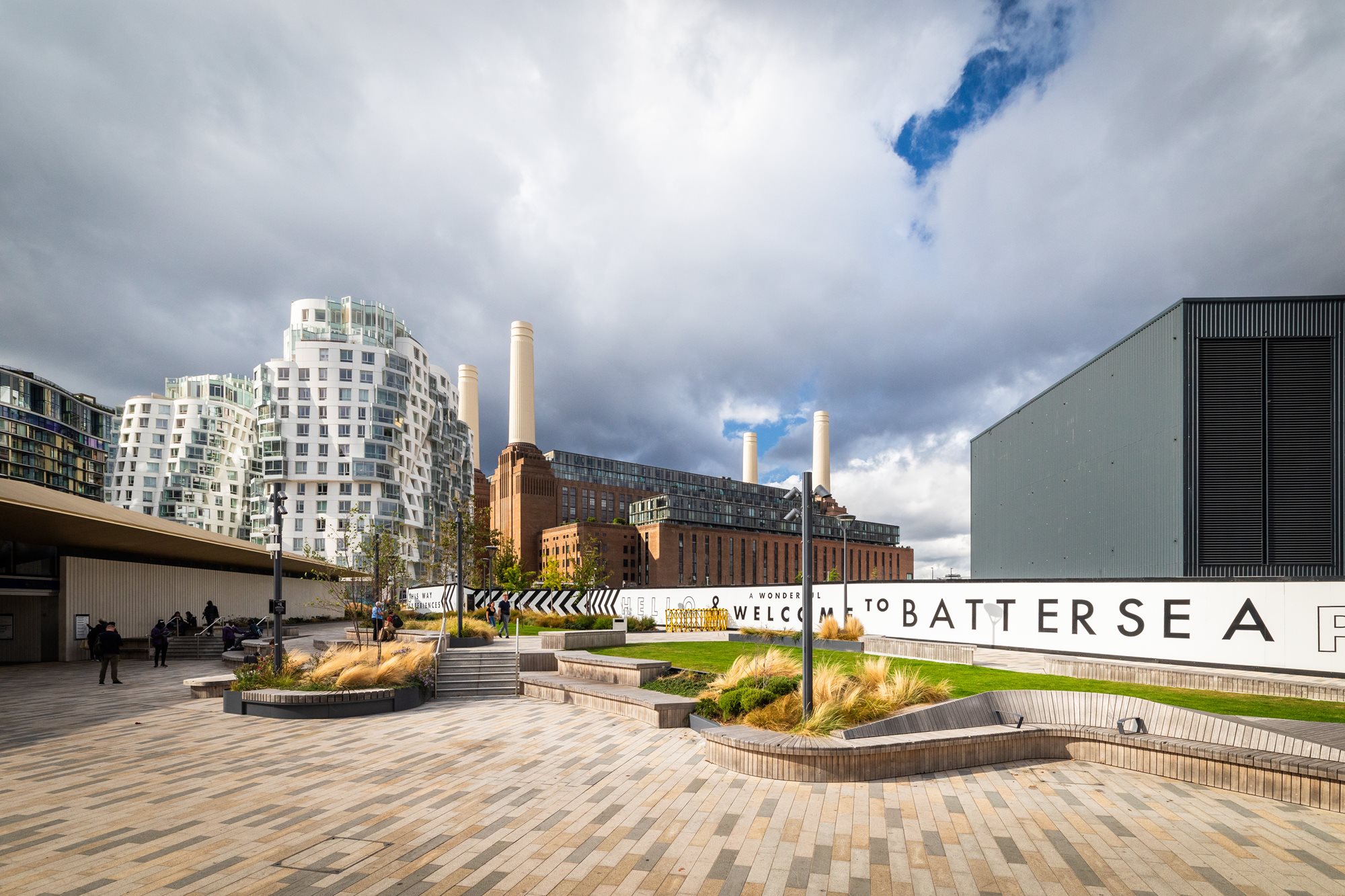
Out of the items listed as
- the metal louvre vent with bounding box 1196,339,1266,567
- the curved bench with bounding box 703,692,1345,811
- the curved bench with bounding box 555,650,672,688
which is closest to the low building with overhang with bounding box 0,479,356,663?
the curved bench with bounding box 555,650,672,688

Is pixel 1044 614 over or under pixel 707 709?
over

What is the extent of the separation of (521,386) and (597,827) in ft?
322

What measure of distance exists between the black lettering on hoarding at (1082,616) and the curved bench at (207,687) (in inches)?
853

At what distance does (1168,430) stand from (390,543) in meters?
34.1

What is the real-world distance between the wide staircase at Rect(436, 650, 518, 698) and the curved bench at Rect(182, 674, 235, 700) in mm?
5094

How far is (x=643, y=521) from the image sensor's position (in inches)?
5069

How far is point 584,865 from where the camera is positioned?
668 centimetres

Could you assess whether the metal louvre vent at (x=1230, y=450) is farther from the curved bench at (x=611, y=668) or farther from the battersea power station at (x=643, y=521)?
the battersea power station at (x=643, y=521)

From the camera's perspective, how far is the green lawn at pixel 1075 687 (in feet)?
36.8

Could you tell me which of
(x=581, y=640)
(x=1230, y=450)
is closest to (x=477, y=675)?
(x=581, y=640)

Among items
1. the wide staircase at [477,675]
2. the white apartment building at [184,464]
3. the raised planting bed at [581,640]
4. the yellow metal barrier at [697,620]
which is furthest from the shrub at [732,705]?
the white apartment building at [184,464]

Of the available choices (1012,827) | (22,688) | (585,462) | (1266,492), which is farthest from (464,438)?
(1012,827)

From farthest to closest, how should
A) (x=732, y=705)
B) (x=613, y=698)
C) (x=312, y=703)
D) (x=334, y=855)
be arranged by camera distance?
(x=312, y=703)
(x=613, y=698)
(x=732, y=705)
(x=334, y=855)

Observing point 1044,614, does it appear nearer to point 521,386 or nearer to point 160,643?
point 160,643
